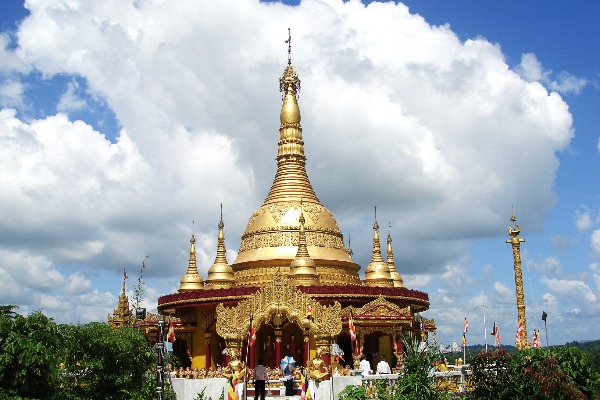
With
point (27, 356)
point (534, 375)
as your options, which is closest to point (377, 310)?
point (534, 375)

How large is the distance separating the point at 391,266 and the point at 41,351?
33.0 m

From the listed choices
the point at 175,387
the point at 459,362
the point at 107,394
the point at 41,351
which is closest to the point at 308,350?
the point at 459,362

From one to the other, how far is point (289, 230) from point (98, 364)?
20.1 meters

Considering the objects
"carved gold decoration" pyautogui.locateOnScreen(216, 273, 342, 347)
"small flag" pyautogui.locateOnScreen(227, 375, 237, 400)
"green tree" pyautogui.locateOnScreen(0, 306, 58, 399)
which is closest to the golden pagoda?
"carved gold decoration" pyautogui.locateOnScreen(216, 273, 342, 347)

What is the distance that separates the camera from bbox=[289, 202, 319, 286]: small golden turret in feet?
122

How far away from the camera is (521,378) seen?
71.8ft

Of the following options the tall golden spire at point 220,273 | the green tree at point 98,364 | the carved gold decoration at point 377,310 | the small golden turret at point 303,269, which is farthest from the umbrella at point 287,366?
the tall golden spire at point 220,273

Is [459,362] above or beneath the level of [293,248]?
beneath

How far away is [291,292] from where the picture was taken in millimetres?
33188

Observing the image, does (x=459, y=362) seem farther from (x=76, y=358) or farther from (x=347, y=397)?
(x=76, y=358)

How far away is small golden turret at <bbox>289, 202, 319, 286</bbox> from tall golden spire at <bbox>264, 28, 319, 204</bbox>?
22.1ft

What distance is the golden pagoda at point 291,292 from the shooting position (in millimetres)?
33250

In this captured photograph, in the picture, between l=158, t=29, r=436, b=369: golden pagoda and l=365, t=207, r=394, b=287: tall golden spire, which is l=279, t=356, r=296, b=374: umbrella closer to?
l=158, t=29, r=436, b=369: golden pagoda

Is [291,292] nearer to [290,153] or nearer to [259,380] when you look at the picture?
[259,380]
